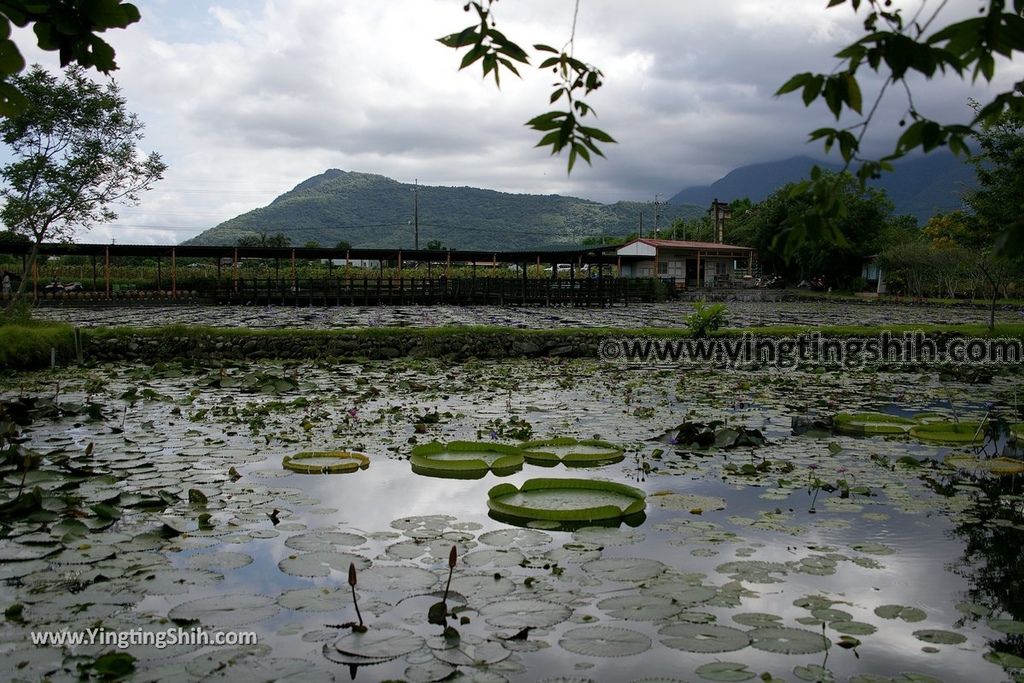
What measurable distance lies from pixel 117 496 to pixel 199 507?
495 mm

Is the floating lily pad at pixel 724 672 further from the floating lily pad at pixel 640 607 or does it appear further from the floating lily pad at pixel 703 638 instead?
the floating lily pad at pixel 640 607

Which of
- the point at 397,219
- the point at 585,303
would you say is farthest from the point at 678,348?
the point at 397,219

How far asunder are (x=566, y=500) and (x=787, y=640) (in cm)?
190

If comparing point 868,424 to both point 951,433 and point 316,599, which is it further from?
point 316,599

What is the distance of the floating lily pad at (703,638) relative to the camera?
2639 mm

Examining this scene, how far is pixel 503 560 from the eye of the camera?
353 centimetres

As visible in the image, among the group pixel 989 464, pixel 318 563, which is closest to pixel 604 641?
pixel 318 563

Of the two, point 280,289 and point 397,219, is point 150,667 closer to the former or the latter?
point 280,289

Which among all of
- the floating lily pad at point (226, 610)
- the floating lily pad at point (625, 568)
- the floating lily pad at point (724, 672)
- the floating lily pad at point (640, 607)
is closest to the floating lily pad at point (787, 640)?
the floating lily pad at point (724, 672)

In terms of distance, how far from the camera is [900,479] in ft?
16.9

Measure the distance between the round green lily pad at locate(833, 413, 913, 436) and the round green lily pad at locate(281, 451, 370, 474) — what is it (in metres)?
4.23

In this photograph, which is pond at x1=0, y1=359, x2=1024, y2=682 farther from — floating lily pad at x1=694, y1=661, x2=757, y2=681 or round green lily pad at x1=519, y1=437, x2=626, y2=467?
round green lily pad at x1=519, y1=437, x2=626, y2=467

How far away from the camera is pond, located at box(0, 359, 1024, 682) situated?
2.62 meters

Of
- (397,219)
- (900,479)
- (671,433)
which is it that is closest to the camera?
(900,479)
